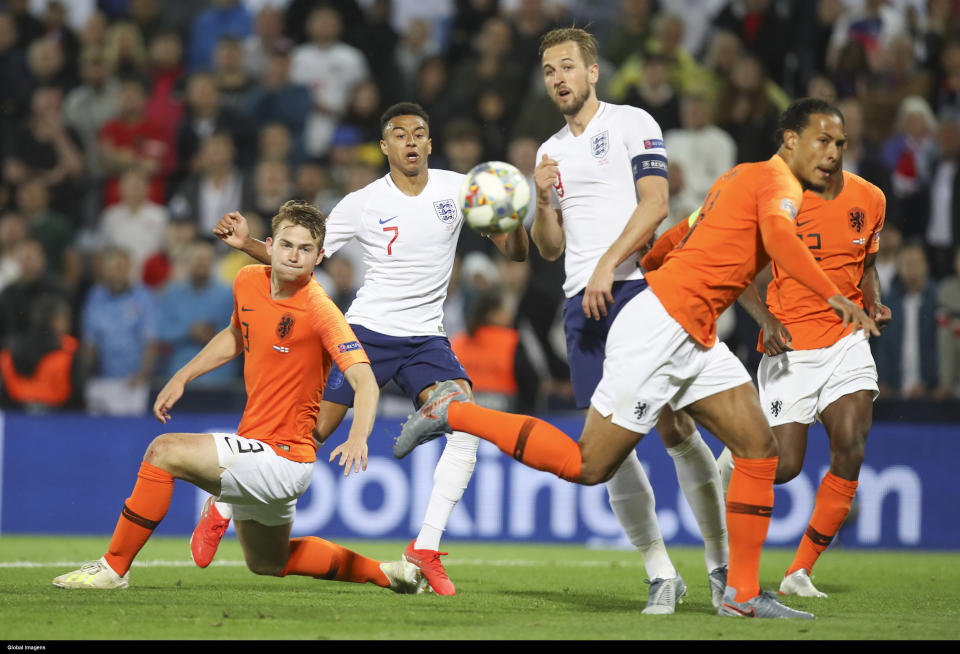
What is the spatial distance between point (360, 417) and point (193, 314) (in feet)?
21.8

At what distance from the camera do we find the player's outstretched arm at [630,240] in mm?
6047

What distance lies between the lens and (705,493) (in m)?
6.38

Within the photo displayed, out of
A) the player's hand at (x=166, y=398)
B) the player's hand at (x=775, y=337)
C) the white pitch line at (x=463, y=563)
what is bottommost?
the white pitch line at (x=463, y=563)

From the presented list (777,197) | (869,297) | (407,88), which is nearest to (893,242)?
(869,297)

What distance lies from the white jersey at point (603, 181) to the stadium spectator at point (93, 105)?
9170mm

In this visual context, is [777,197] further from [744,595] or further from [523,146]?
[523,146]

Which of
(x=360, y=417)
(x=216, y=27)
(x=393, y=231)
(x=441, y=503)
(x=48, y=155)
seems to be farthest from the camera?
(x=216, y=27)

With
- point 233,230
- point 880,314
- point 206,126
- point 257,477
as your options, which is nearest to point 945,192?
point 880,314

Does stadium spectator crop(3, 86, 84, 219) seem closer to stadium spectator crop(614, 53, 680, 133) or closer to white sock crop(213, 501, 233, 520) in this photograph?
stadium spectator crop(614, 53, 680, 133)

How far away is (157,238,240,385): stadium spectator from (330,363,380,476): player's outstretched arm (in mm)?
6181

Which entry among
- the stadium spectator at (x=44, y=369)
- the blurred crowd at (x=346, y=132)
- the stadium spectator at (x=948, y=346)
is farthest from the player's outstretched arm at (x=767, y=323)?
the stadium spectator at (x=44, y=369)

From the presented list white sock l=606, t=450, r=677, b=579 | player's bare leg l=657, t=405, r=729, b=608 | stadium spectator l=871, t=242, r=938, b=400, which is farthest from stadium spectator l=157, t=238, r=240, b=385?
player's bare leg l=657, t=405, r=729, b=608

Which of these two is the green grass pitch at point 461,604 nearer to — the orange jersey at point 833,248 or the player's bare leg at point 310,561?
the player's bare leg at point 310,561

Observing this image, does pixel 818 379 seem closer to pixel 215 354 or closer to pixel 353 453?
pixel 353 453
